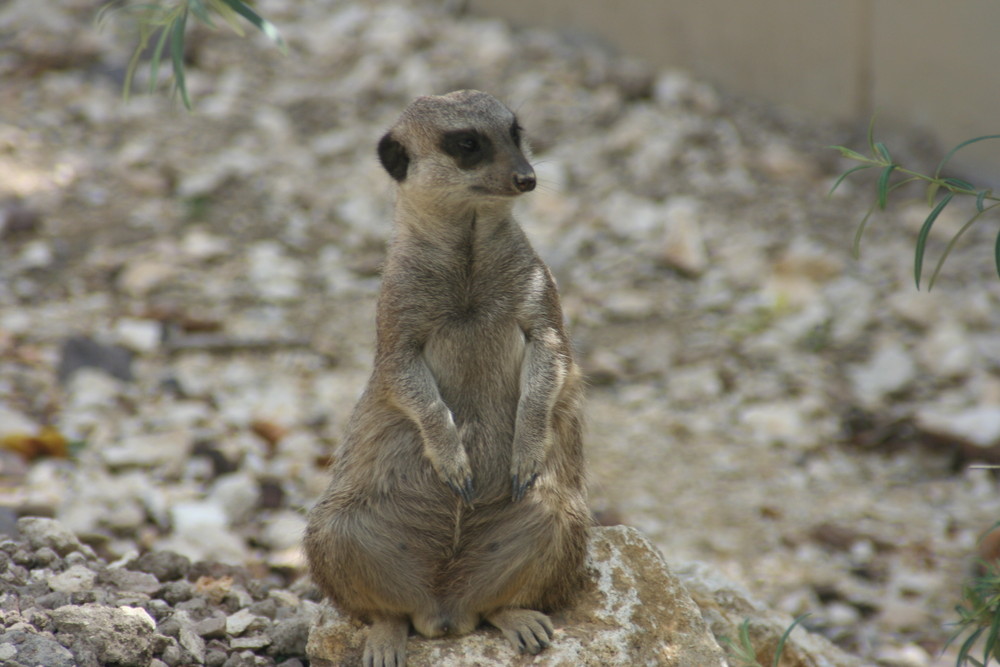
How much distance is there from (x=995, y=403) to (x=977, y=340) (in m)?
0.57

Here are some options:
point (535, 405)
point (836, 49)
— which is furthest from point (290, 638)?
point (836, 49)

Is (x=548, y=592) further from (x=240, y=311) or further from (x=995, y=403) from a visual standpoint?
(x=240, y=311)

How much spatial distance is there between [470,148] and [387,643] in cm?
141

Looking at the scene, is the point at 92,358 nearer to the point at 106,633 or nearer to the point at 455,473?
the point at 106,633

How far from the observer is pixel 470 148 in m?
3.17

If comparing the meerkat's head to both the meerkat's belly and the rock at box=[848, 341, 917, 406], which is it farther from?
the rock at box=[848, 341, 917, 406]

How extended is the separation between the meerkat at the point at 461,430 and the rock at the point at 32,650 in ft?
2.19

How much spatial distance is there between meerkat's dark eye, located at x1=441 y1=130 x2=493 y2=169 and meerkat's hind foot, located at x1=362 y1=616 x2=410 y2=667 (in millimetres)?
1308

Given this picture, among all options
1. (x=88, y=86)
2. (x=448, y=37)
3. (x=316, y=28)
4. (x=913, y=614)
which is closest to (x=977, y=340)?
(x=913, y=614)

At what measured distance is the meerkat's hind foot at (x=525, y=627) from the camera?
2.88 meters

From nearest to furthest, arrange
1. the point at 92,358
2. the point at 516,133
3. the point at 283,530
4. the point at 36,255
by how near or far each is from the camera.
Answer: the point at 516,133, the point at 283,530, the point at 92,358, the point at 36,255

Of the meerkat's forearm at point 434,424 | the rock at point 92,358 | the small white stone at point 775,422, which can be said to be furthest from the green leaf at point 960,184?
the rock at point 92,358

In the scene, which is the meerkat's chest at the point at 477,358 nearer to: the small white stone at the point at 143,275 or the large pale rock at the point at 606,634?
the large pale rock at the point at 606,634

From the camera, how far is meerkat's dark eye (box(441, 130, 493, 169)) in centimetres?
315
